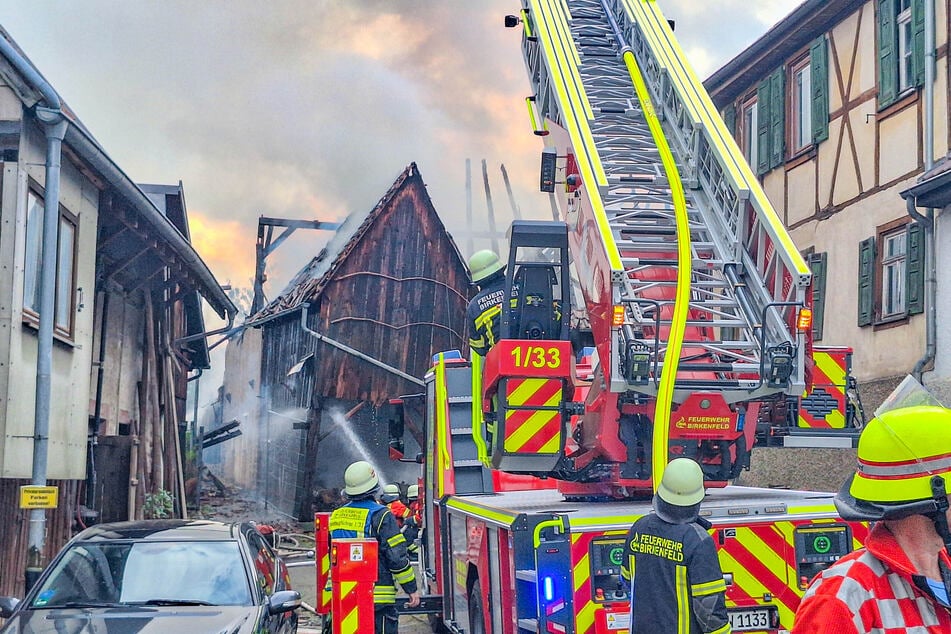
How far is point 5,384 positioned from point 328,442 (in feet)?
39.8

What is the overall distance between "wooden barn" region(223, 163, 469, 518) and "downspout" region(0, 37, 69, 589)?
11647 mm

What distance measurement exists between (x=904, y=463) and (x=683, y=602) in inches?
97.5

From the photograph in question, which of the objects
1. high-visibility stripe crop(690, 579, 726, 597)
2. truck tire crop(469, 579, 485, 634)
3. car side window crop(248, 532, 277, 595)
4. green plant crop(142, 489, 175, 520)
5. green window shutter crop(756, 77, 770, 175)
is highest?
green window shutter crop(756, 77, 770, 175)

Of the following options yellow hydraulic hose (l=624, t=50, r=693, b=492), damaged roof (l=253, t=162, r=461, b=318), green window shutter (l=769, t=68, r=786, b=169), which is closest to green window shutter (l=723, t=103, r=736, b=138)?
green window shutter (l=769, t=68, r=786, b=169)

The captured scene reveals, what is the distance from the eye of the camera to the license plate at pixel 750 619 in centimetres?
576

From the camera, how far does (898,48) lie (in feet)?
44.1

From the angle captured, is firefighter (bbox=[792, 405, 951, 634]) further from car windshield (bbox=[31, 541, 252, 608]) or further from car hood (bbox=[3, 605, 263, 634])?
car windshield (bbox=[31, 541, 252, 608])

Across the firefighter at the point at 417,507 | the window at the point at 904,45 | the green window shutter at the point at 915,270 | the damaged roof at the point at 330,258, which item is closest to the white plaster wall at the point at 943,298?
the green window shutter at the point at 915,270

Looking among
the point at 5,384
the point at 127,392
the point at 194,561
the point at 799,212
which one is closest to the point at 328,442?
the point at 127,392

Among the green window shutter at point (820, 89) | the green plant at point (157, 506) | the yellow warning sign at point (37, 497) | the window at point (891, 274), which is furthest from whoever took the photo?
the green window shutter at point (820, 89)

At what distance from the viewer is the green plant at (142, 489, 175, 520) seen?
47.6 ft

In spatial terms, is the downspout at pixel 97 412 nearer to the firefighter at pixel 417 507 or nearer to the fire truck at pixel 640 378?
the firefighter at pixel 417 507

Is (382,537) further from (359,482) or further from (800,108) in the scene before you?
(800,108)

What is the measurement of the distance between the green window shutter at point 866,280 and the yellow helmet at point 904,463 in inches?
480
